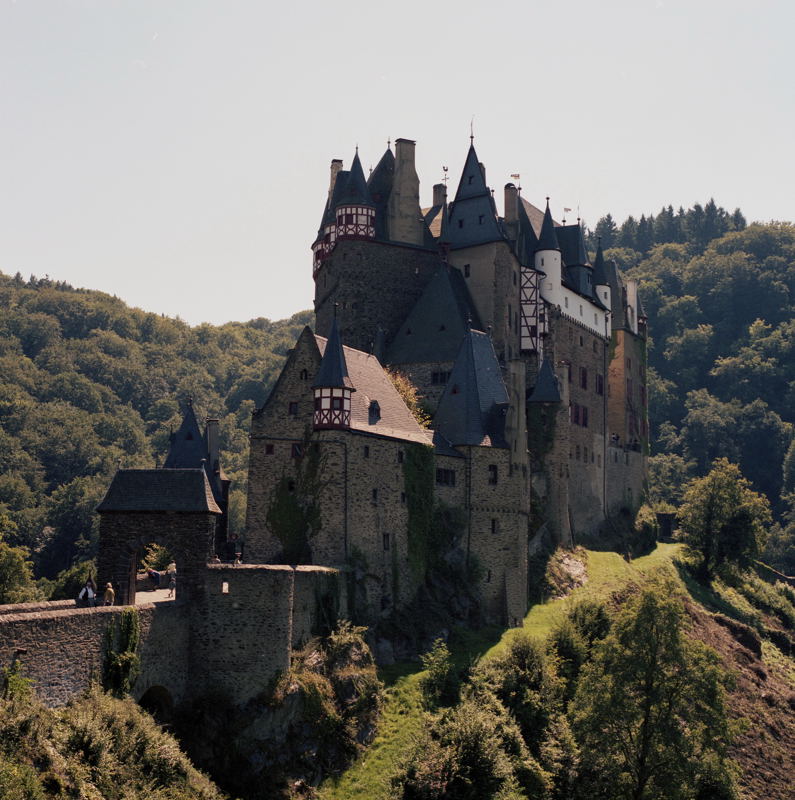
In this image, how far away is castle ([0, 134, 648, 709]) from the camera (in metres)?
38.8

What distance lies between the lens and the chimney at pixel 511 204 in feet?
238

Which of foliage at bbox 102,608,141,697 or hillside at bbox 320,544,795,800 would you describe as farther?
hillside at bbox 320,544,795,800

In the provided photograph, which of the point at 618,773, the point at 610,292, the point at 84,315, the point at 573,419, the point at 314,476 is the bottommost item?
the point at 618,773

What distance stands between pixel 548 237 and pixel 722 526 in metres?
21.8

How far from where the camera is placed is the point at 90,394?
489 feet

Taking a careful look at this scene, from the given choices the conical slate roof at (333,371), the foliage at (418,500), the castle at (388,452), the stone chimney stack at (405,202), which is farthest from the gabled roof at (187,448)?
the stone chimney stack at (405,202)

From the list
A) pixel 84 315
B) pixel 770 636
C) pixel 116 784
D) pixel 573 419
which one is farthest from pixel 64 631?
pixel 84 315

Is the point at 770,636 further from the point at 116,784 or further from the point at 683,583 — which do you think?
the point at 116,784

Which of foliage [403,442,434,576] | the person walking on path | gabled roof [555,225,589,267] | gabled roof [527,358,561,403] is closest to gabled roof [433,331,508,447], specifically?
foliage [403,442,434,576]

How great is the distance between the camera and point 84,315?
17125 cm

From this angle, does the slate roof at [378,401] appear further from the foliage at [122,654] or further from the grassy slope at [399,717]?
the foliage at [122,654]

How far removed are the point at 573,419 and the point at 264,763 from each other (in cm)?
3935

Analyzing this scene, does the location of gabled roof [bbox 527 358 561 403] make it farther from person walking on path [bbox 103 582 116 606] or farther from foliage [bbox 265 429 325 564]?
person walking on path [bbox 103 582 116 606]

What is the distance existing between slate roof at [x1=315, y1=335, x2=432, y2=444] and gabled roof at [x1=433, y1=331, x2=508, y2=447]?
69.6 inches
